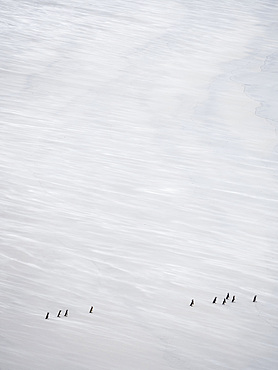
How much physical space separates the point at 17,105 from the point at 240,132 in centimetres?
116

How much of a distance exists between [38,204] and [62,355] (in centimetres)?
106

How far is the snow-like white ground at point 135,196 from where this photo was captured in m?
2.31

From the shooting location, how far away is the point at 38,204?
3.13 m

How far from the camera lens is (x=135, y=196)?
335 cm

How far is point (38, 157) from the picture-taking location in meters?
3.61

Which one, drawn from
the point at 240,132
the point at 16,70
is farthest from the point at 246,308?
the point at 16,70

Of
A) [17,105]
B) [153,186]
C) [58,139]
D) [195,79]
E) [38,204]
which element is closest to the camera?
[38,204]

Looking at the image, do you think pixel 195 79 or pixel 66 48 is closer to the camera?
pixel 195 79

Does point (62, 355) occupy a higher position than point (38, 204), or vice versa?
point (62, 355)

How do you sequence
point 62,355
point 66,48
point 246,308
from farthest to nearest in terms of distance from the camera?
point 66,48 → point 246,308 → point 62,355

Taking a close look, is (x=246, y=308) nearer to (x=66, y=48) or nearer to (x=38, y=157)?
(x=38, y=157)

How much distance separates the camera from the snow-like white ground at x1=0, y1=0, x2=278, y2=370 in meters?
2.31

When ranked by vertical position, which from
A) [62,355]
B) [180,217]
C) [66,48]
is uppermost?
[62,355]

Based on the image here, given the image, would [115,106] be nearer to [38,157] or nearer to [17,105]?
[17,105]
